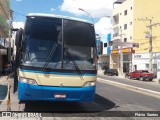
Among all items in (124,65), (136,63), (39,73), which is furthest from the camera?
(124,65)

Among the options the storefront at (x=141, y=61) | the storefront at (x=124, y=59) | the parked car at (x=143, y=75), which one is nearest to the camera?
the parked car at (x=143, y=75)

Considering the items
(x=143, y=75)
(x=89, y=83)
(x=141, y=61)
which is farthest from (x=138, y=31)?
(x=89, y=83)

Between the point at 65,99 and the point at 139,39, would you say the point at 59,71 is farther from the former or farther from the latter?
the point at 139,39

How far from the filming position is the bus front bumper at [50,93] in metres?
11.0

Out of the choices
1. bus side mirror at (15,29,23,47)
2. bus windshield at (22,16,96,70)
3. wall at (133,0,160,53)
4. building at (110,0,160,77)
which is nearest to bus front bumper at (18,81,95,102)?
bus windshield at (22,16,96,70)

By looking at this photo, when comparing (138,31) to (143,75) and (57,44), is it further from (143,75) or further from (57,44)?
(57,44)

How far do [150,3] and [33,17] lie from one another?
62589mm

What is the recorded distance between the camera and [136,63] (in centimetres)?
6781

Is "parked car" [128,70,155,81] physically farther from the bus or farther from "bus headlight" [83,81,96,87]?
"bus headlight" [83,81,96,87]

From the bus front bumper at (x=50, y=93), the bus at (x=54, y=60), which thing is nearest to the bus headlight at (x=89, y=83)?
the bus at (x=54, y=60)

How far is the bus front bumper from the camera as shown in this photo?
36.2ft

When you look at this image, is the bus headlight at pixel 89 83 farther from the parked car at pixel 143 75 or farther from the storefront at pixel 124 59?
A: the storefront at pixel 124 59

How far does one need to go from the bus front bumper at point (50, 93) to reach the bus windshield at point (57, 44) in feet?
2.29

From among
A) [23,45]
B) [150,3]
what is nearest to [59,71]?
[23,45]
